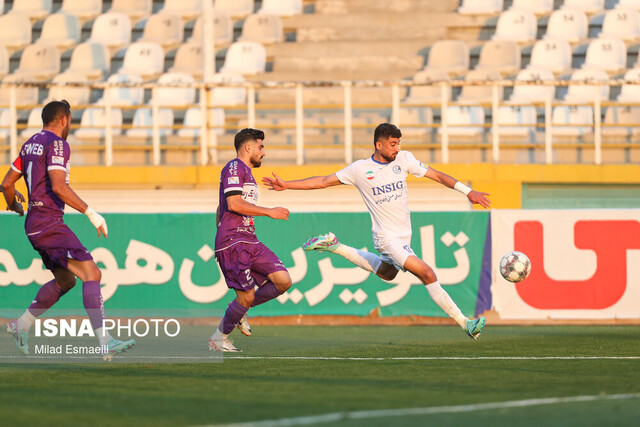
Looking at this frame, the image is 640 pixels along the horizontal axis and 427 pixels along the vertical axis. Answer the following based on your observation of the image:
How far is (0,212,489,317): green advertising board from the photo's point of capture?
1381 centimetres

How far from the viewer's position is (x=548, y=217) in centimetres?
1365

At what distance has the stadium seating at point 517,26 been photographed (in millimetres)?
20094

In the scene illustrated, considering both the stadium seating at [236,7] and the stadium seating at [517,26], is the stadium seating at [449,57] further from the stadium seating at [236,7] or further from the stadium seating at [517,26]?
the stadium seating at [236,7]

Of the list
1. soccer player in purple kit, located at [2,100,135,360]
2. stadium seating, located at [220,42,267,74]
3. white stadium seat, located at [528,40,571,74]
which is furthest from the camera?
stadium seating, located at [220,42,267,74]

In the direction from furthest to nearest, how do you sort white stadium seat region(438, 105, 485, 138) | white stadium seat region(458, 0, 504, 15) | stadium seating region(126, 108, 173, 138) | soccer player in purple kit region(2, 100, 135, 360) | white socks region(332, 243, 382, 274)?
white stadium seat region(458, 0, 504, 15)
stadium seating region(126, 108, 173, 138)
white stadium seat region(438, 105, 485, 138)
white socks region(332, 243, 382, 274)
soccer player in purple kit region(2, 100, 135, 360)

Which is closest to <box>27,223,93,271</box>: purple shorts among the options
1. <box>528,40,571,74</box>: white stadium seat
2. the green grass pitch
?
the green grass pitch

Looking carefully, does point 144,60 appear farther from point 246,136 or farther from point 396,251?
point 396,251

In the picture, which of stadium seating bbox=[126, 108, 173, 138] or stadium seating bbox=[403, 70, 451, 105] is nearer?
stadium seating bbox=[126, 108, 173, 138]

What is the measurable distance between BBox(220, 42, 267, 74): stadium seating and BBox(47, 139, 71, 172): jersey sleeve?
40.0 ft

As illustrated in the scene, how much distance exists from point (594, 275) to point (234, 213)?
6549 mm

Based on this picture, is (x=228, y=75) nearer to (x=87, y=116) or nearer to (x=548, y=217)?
(x=87, y=116)

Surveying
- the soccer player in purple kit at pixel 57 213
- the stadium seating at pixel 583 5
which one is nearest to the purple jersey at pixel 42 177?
the soccer player in purple kit at pixel 57 213

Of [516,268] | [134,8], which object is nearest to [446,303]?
[516,268]

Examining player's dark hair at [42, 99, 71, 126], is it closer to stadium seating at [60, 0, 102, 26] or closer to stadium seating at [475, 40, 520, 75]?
stadium seating at [475, 40, 520, 75]
